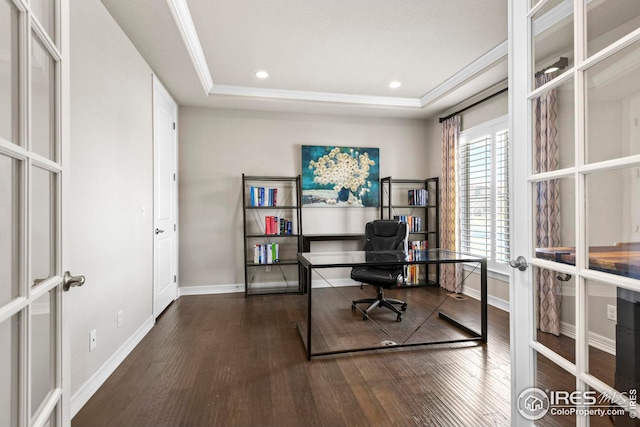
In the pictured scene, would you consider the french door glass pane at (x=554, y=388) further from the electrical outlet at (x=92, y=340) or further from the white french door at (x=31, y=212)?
the electrical outlet at (x=92, y=340)

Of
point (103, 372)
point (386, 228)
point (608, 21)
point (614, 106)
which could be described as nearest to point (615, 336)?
point (614, 106)

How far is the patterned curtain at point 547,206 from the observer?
1062mm

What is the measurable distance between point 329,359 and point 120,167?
2.22 meters

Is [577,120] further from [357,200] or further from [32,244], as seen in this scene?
[357,200]

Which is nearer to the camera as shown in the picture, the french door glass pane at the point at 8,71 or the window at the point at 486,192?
the french door glass pane at the point at 8,71

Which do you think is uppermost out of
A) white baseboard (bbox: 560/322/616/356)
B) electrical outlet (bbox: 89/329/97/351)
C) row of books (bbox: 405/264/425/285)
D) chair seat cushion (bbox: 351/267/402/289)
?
white baseboard (bbox: 560/322/616/356)

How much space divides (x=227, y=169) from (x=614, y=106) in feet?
13.8

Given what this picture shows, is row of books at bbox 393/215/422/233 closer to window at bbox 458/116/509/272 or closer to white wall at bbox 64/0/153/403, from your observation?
window at bbox 458/116/509/272

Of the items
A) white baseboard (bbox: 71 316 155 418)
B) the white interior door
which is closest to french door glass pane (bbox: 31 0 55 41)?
white baseboard (bbox: 71 316 155 418)

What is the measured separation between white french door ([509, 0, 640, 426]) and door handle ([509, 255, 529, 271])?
0.01 meters

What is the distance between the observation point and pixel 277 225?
4375 millimetres

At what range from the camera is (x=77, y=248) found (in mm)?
1798

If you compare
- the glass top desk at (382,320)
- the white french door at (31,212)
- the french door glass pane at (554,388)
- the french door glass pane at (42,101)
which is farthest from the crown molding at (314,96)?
the french door glass pane at (554,388)

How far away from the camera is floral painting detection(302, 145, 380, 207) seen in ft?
15.3
